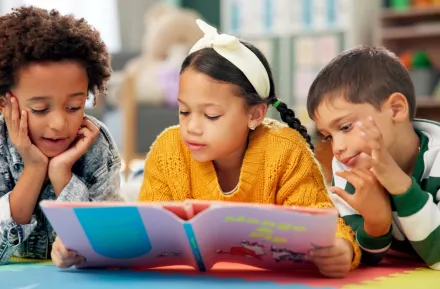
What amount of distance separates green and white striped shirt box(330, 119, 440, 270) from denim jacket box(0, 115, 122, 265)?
0.45 metres

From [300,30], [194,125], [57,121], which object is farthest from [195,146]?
[300,30]

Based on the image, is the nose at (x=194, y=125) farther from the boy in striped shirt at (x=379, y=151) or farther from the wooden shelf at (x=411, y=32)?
the wooden shelf at (x=411, y=32)

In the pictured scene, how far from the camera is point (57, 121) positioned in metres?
1.22

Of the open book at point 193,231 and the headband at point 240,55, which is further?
the headband at point 240,55

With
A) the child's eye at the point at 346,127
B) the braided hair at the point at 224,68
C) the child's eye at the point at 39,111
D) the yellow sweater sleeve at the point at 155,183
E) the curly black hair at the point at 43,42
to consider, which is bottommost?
the yellow sweater sleeve at the point at 155,183

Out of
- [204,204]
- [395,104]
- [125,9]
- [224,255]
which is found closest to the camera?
[204,204]

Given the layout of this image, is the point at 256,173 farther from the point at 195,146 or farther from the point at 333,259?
the point at 333,259

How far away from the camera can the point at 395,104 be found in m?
1.17

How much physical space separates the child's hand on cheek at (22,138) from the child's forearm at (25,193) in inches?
0.5

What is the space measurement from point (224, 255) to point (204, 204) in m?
0.14

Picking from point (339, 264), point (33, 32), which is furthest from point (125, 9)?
point (339, 264)

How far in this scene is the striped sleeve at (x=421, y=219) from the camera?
108 cm

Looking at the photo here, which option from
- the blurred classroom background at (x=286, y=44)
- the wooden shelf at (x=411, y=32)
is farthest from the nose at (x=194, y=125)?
the wooden shelf at (x=411, y=32)

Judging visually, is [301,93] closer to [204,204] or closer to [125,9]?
[125,9]
